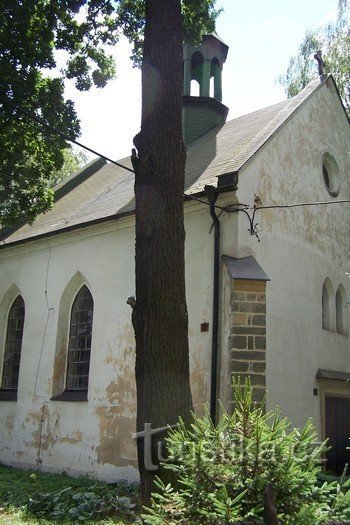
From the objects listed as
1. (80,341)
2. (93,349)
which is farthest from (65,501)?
(80,341)

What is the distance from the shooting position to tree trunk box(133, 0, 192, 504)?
6016 mm

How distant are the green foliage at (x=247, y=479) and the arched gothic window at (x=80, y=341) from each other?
29.4 feet

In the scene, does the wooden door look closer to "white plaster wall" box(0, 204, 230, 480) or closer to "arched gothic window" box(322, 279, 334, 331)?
"arched gothic window" box(322, 279, 334, 331)

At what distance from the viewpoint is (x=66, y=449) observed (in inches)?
483

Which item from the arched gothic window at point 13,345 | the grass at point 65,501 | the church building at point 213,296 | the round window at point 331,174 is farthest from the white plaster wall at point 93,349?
the round window at point 331,174

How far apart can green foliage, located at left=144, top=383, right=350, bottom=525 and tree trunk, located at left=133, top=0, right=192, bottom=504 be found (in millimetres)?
1771

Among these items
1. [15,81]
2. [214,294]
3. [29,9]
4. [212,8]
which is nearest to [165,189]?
[214,294]

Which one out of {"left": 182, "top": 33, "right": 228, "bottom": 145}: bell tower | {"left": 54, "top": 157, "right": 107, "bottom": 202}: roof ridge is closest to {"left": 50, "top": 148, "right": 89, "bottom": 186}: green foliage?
{"left": 54, "top": 157, "right": 107, "bottom": 202}: roof ridge

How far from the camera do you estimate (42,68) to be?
1025 centimetres

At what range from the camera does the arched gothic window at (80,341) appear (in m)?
13.0

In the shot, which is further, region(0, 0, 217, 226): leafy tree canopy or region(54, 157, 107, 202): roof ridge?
region(54, 157, 107, 202): roof ridge

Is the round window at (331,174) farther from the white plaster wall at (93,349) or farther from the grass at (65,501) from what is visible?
the grass at (65,501)

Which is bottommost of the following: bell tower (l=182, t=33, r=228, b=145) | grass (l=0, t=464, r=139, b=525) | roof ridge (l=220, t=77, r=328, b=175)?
grass (l=0, t=464, r=139, b=525)

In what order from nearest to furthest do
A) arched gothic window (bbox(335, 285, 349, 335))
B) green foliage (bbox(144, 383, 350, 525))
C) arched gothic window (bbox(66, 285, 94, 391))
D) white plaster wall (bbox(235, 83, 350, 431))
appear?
green foliage (bbox(144, 383, 350, 525))
white plaster wall (bbox(235, 83, 350, 431))
arched gothic window (bbox(66, 285, 94, 391))
arched gothic window (bbox(335, 285, 349, 335))
